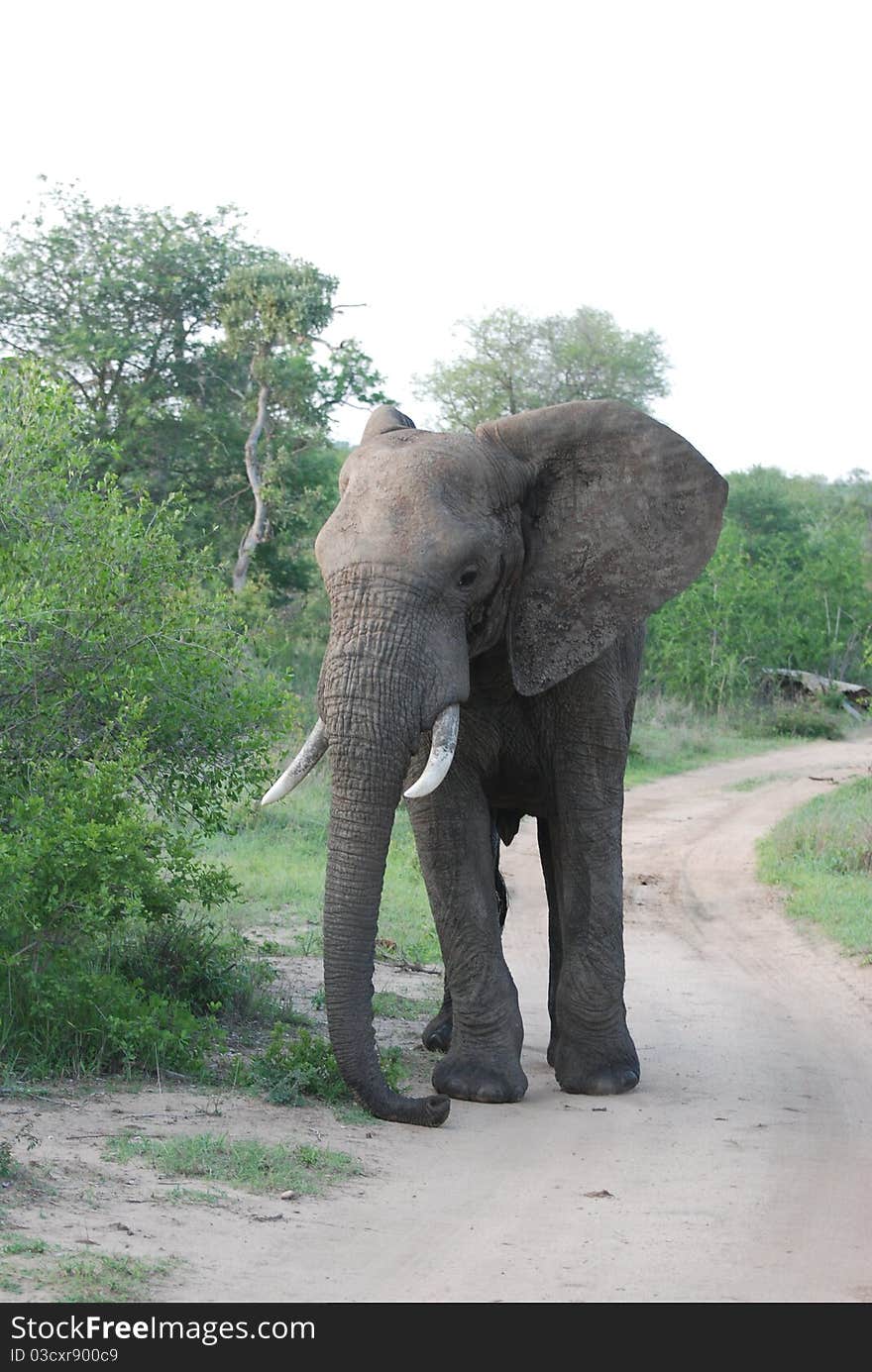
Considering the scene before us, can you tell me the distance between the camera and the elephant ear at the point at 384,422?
6.37 metres

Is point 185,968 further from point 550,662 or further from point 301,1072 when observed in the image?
point 550,662

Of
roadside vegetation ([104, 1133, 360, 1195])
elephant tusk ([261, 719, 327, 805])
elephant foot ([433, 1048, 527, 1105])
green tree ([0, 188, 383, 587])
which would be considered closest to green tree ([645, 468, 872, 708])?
green tree ([0, 188, 383, 587])

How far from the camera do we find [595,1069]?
640cm

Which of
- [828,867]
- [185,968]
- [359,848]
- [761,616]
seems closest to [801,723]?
[761,616]

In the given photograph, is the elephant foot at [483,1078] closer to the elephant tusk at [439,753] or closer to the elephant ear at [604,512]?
the elephant tusk at [439,753]

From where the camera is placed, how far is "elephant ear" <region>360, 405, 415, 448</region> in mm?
6373

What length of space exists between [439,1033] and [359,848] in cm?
189

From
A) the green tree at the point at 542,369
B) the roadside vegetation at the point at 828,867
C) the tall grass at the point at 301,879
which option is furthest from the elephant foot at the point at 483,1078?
the green tree at the point at 542,369

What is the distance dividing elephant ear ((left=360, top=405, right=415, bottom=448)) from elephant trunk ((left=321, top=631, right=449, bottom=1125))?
4.08ft

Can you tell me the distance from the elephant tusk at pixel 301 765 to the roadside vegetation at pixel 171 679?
18.7 inches

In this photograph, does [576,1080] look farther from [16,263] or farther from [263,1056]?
[16,263]

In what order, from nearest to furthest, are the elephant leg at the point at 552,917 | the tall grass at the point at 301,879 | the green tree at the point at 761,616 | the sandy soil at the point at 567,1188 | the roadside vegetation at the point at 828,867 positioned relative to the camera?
the sandy soil at the point at 567,1188 < the elephant leg at the point at 552,917 < the tall grass at the point at 301,879 < the roadside vegetation at the point at 828,867 < the green tree at the point at 761,616

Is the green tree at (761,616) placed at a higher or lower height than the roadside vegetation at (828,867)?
higher
